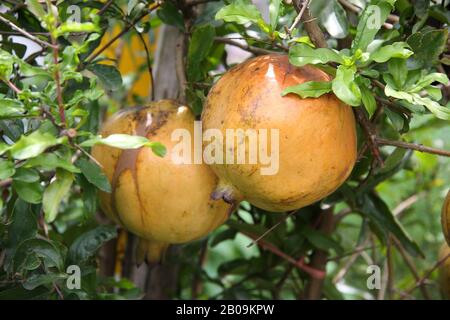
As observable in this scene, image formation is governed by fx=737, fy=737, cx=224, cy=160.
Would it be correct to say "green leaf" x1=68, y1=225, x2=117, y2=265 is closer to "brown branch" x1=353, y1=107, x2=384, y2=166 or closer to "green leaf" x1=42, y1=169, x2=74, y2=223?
"green leaf" x1=42, y1=169, x2=74, y2=223

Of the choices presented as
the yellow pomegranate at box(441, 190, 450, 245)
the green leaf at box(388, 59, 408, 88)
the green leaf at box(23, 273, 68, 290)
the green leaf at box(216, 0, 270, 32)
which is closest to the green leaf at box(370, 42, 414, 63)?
the green leaf at box(388, 59, 408, 88)

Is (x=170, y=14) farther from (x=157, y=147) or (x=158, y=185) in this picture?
(x=157, y=147)

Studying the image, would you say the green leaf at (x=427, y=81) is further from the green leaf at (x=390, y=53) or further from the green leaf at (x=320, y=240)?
the green leaf at (x=320, y=240)

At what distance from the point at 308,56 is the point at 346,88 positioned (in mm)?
63

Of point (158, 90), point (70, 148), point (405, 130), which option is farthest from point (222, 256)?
point (70, 148)

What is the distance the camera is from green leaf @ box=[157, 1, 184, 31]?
113 cm

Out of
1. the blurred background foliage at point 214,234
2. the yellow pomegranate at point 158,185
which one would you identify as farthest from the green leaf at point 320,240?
the yellow pomegranate at point 158,185

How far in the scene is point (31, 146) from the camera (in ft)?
2.33

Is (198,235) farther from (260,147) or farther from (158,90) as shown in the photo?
(158,90)

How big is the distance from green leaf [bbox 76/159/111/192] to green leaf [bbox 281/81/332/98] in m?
0.23

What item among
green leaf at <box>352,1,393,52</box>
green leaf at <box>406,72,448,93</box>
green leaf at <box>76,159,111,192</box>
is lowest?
green leaf at <box>76,159,111,192</box>

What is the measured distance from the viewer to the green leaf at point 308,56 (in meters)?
0.82

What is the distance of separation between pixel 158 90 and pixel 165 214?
1.59 feet
